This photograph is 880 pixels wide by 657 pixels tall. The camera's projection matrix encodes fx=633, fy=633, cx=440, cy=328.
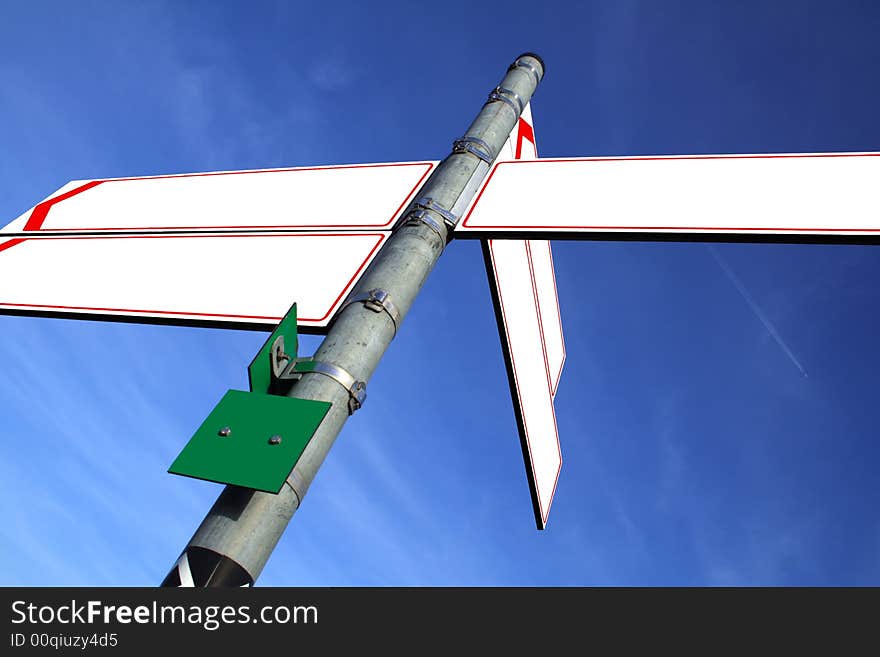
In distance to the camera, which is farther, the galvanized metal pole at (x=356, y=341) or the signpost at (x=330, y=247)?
the signpost at (x=330, y=247)

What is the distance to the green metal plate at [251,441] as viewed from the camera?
203 centimetres

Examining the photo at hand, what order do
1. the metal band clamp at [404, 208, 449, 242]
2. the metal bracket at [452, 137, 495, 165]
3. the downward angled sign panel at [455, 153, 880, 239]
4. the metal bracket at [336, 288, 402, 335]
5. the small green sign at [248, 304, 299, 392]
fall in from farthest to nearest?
the metal bracket at [452, 137, 495, 165], the metal band clamp at [404, 208, 449, 242], the downward angled sign panel at [455, 153, 880, 239], the metal bracket at [336, 288, 402, 335], the small green sign at [248, 304, 299, 392]

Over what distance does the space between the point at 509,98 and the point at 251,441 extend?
11.8 ft

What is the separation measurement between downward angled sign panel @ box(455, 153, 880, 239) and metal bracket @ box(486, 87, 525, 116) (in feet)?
3.47

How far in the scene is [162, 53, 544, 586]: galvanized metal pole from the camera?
79.0 inches

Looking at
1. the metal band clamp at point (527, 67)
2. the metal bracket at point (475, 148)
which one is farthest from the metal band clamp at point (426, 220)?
the metal band clamp at point (527, 67)

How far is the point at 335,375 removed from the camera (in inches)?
99.2

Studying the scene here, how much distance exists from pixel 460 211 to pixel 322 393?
1.58m

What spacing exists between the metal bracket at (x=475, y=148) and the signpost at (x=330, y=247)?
0.01m

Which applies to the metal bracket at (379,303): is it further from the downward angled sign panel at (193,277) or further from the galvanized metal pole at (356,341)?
the downward angled sign panel at (193,277)

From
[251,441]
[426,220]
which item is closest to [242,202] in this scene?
[426,220]

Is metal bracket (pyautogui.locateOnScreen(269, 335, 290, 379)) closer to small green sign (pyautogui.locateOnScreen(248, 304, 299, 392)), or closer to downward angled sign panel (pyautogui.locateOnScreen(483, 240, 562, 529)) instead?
small green sign (pyautogui.locateOnScreen(248, 304, 299, 392))

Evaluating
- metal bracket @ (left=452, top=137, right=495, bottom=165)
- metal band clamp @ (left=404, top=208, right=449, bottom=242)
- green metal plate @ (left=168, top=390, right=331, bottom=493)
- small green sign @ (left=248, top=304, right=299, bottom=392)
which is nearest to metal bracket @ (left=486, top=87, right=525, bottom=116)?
metal bracket @ (left=452, top=137, right=495, bottom=165)
